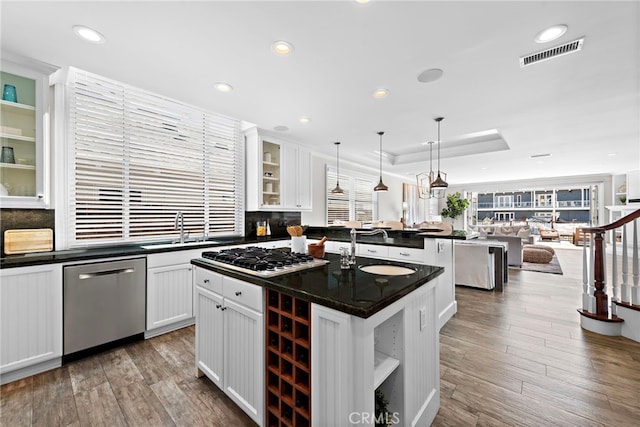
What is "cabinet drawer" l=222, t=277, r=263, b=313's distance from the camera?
149 centimetres

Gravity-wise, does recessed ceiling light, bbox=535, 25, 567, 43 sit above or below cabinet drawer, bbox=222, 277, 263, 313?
above

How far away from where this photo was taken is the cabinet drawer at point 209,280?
5.79 feet

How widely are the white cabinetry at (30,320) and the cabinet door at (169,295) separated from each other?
67 centimetres

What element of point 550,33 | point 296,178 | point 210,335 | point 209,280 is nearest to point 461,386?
point 210,335

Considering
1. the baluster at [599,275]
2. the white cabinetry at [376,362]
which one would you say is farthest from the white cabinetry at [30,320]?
the baluster at [599,275]

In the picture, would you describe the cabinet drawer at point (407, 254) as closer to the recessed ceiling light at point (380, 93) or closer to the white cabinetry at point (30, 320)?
the recessed ceiling light at point (380, 93)

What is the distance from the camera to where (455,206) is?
37.6 ft

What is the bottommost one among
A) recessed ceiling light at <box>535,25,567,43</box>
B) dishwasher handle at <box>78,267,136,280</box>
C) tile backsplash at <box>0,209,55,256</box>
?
dishwasher handle at <box>78,267,136,280</box>

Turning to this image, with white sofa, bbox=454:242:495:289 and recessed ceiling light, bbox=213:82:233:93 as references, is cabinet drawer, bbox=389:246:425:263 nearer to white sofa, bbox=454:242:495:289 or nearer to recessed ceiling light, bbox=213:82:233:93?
white sofa, bbox=454:242:495:289

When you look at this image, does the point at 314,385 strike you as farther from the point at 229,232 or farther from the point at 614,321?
the point at 614,321

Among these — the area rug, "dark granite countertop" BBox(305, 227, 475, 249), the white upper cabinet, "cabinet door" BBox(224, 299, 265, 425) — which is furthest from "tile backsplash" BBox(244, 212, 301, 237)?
the area rug

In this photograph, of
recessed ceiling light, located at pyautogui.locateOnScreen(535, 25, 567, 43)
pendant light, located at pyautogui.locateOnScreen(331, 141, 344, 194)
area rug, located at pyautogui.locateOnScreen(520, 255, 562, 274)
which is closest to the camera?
recessed ceiling light, located at pyautogui.locateOnScreen(535, 25, 567, 43)

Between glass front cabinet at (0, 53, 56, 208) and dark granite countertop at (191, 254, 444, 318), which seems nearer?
dark granite countertop at (191, 254, 444, 318)

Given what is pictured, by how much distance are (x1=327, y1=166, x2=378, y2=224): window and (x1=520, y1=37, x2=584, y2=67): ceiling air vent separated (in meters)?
3.98
